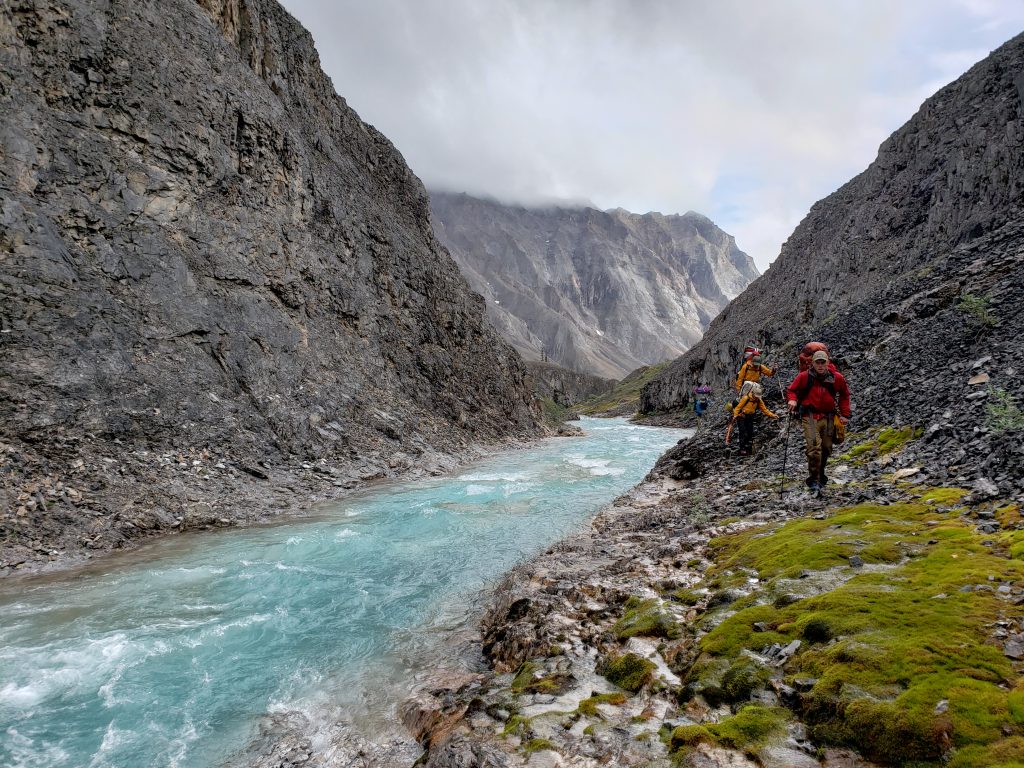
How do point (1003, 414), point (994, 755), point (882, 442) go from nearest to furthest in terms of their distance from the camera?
point (994, 755), point (1003, 414), point (882, 442)

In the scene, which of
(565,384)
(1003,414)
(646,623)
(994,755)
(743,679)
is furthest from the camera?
(565,384)

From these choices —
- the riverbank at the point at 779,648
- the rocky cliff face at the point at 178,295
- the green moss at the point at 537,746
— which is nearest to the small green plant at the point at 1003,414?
the riverbank at the point at 779,648

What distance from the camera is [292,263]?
3117cm

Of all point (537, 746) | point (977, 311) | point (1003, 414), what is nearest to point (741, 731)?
point (537, 746)

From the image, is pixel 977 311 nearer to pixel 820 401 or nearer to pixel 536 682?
pixel 820 401

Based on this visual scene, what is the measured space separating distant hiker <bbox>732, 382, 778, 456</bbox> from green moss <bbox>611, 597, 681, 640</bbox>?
1137cm

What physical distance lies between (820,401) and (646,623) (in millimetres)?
6514

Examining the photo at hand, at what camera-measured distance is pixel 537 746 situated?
5.19 meters

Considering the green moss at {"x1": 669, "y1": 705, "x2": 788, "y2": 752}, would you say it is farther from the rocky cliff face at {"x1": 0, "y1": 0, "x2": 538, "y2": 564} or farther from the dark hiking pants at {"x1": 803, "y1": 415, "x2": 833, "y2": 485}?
the rocky cliff face at {"x1": 0, "y1": 0, "x2": 538, "y2": 564}

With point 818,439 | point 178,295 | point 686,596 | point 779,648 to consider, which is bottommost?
point 686,596

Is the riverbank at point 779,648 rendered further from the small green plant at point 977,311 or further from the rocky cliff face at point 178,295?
the rocky cliff face at point 178,295

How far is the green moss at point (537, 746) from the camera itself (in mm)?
5125

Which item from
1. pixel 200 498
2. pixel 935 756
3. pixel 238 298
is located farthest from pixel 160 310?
pixel 935 756

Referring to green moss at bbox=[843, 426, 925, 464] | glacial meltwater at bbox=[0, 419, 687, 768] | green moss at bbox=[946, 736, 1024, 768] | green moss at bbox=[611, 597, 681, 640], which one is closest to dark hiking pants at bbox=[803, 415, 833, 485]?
green moss at bbox=[843, 426, 925, 464]
